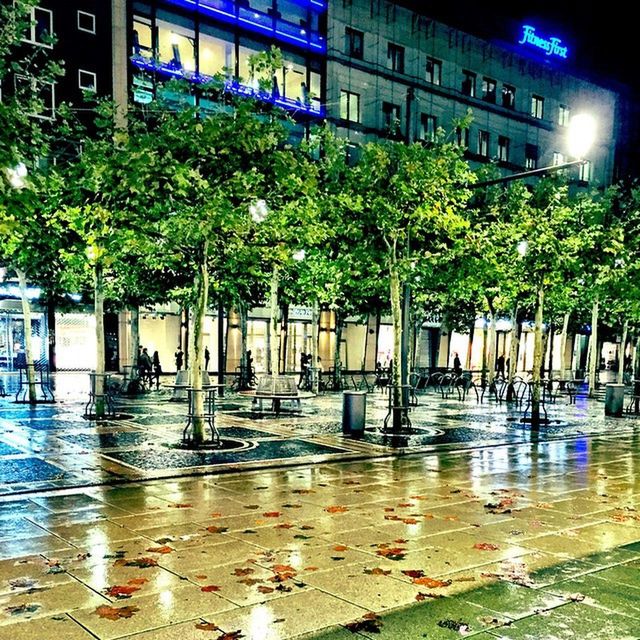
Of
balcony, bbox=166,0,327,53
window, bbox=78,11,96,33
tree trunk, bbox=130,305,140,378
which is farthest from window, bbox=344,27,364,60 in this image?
tree trunk, bbox=130,305,140,378

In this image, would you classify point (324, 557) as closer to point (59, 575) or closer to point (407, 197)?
point (59, 575)

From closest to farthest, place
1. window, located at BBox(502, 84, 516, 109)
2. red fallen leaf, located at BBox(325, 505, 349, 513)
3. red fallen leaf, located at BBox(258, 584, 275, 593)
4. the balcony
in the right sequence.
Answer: red fallen leaf, located at BBox(258, 584, 275, 593), red fallen leaf, located at BBox(325, 505, 349, 513), the balcony, window, located at BBox(502, 84, 516, 109)

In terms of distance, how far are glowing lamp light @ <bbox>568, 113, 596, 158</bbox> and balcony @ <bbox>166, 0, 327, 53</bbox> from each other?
96.3 feet

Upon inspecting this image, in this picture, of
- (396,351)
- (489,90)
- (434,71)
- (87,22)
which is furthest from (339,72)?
(396,351)

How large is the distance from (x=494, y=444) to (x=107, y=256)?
8.88 m

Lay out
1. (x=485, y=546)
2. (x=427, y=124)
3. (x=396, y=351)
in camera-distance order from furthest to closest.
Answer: (x=427, y=124)
(x=396, y=351)
(x=485, y=546)

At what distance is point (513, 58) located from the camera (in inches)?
2003

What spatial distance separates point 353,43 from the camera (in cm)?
4272

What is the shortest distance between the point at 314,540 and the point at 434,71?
45038mm

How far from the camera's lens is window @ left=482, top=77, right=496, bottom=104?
162ft

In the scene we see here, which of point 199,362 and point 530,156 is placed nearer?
point 199,362

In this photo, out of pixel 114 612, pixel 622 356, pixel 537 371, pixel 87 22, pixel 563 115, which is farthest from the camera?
pixel 563 115

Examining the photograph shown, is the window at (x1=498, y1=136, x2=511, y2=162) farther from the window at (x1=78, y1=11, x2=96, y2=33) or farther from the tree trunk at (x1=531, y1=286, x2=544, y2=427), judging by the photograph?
the tree trunk at (x1=531, y1=286, x2=544, y2=427)

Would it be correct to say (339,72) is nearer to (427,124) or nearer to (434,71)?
(427,124)
